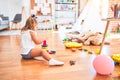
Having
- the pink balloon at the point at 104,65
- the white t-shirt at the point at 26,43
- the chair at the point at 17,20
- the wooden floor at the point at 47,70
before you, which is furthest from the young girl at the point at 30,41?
the chair at the point at 17,20

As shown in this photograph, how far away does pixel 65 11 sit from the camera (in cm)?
820

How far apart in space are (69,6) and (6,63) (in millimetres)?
5970

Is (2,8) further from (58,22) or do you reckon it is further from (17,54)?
(17,54)

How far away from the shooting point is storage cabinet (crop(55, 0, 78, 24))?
8.16 metres

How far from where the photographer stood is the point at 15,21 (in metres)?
7.70

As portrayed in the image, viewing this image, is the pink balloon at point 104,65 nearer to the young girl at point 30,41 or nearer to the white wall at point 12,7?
the young girl at point 30,41

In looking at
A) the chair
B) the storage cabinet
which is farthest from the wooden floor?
the storage cabinet

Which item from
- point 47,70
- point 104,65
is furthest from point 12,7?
point 104,65

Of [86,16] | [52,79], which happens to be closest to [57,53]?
[52,79]

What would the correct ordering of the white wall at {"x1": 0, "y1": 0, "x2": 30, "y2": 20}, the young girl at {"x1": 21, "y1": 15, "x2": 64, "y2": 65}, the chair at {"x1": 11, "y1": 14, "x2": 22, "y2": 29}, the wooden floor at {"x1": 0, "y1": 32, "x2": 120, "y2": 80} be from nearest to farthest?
the wooden floor at {"x1": 0, "y1": 32, "x2": 120, "y2": 80}
the young girl at {"x1": 21, "y1": 15, "x2": 64, "y2": 65}
the chair at {"x1": 11, "y1": 14, "x2": 22, "y2": 29}
the white wall at {"x1": 0, "y1": 0, "x2": 30, "y2": 20}

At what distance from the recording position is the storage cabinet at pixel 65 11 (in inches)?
321

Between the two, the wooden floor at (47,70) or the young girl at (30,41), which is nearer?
the wooden floor at (47,70)

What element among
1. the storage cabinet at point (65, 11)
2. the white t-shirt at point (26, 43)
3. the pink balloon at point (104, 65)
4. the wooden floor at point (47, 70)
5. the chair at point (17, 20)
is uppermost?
the storage cabinet at point (65, 11)

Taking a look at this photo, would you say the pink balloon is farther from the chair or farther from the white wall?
the white wall
